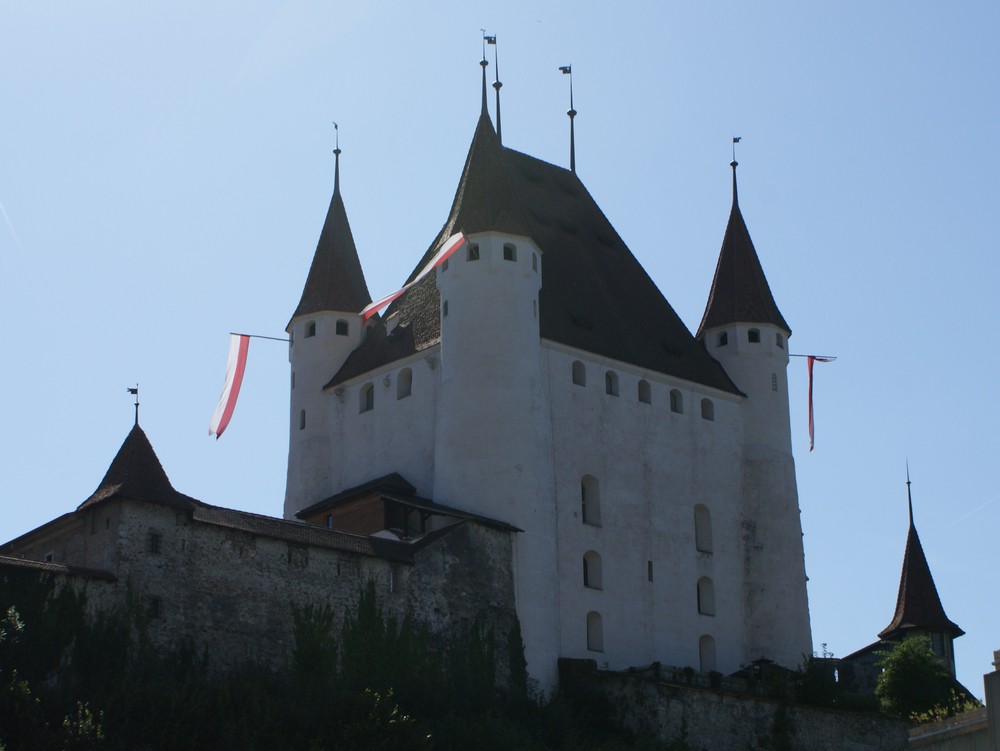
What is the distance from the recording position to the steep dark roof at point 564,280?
203 feet

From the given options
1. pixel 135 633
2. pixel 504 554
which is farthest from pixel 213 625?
pixel 504 554

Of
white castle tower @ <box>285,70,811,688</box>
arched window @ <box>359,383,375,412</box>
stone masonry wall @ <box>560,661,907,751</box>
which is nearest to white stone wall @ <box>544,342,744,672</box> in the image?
white castle tower @ <box>285,70,811,688</box>

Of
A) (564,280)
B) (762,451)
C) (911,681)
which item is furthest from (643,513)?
(911,681)

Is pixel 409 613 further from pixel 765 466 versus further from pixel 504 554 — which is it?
pixel 765 466

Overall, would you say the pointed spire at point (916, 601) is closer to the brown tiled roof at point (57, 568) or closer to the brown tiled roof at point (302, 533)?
the brown tiled roof at point (302, 533)

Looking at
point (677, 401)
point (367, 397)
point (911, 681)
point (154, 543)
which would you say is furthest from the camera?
point (677, 401)

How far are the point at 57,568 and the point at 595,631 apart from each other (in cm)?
1783

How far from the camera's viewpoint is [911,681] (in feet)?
203

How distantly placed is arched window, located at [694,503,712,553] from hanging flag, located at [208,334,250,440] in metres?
14.7

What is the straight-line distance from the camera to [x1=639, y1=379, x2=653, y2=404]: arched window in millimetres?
63644

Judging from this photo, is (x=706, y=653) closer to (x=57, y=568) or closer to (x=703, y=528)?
(x=703, y=528)

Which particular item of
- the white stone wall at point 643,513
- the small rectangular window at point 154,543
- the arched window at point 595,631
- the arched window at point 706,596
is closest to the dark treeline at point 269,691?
the small rectangular window at point 154,543

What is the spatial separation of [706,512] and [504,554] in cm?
945

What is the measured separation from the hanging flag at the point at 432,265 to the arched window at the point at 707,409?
380 inches
